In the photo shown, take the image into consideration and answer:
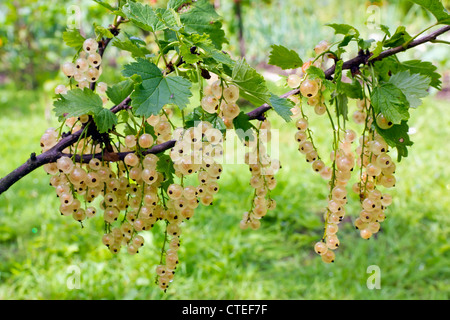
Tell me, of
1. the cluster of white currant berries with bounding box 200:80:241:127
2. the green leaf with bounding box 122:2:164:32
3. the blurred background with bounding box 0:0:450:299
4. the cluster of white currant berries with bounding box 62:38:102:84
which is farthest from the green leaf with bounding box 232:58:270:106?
the blurred background with bounding box 0:0:450:299

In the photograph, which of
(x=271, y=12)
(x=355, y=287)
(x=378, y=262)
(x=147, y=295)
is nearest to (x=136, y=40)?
(x=147, y=295)

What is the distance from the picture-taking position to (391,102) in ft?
1.80

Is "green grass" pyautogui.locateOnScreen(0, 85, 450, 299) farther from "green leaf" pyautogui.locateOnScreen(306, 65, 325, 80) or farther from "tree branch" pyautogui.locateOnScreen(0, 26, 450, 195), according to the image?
"green leaf" pyautogui.locateOnScreen(306, 65, 325, 80)

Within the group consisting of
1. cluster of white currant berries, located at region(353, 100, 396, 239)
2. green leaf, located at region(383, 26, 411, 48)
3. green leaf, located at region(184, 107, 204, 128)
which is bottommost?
cluster of white currant berries, located at region(353, 100, 396, 239)

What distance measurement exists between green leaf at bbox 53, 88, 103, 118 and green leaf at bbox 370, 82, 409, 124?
37 centimetres

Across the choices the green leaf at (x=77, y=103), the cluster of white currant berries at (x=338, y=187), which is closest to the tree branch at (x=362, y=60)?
the cluster of white currant berries at (x=338, y=187)

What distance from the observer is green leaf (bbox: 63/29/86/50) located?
0.65m

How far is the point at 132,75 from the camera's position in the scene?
20.7 inches

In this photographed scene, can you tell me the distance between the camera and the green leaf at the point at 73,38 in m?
0.65

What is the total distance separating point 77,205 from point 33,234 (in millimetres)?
1499

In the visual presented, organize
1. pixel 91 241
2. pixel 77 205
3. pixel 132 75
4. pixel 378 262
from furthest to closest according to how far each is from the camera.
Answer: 1. pixel 91 241
2. pixel 378 262
3. pixel 77 205
4. pixel 132 75

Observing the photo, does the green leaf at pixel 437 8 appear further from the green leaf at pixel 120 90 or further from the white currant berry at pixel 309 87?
the green leaf at pixel 120 90

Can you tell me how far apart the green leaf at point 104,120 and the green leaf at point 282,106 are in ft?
0.71
